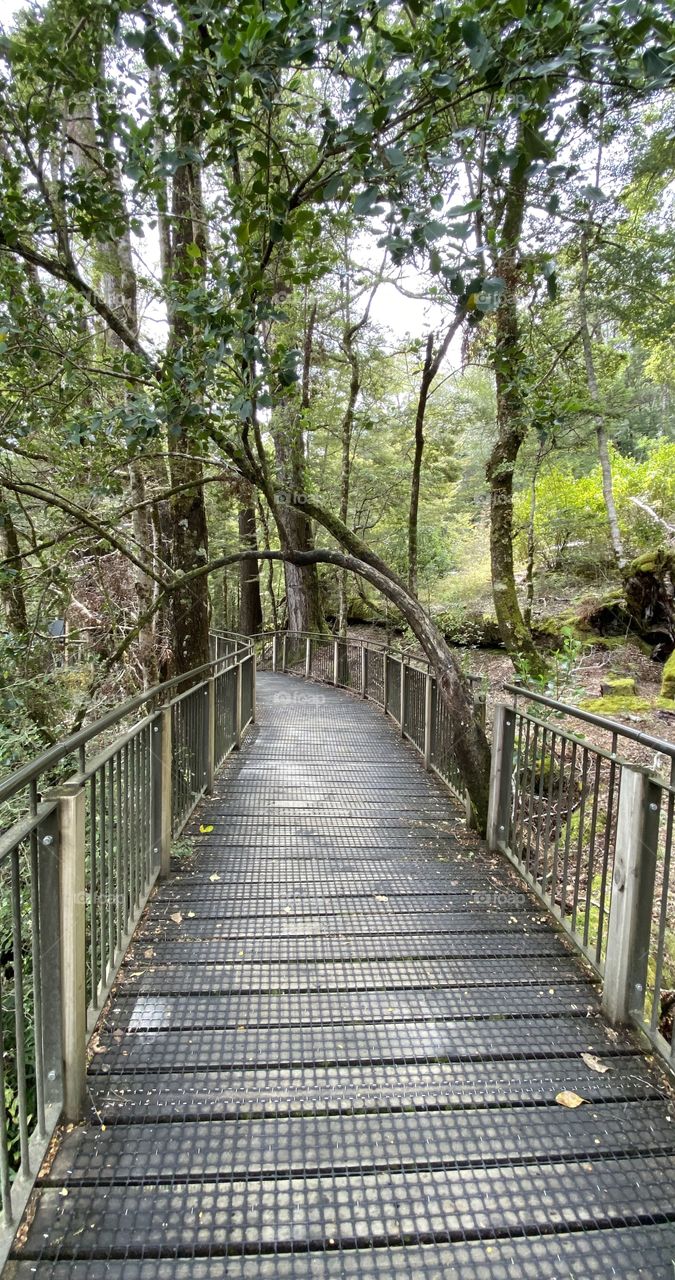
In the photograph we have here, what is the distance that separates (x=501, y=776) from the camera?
3738 millimetres

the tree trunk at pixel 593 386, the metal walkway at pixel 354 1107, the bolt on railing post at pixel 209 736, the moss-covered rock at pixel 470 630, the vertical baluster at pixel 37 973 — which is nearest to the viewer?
the metal walkway at pixel 354 1107

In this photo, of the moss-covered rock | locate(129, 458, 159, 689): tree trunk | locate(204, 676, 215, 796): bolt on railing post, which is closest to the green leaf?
locate(204, 676, 215, 796): bolt on railing post

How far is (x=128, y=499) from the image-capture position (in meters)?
6.30

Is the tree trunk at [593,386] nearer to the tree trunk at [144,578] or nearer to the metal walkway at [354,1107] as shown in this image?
the tree trunk at [144,578]

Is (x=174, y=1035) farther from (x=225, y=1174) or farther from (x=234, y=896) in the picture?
(x=234, y=896)

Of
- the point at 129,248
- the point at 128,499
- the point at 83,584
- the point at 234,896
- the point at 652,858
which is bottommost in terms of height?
the point at 234,896

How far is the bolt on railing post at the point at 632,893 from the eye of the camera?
85.3 inches

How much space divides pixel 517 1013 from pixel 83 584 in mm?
8257

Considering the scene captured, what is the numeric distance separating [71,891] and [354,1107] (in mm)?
1113

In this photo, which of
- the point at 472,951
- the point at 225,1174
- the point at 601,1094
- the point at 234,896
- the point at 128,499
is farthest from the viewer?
the point at 128,499

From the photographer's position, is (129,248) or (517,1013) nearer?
(517,1013)

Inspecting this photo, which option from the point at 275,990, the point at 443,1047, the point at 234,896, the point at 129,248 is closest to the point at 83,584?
the point at 129,248

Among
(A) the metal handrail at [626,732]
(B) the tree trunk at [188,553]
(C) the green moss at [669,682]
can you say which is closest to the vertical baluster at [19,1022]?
(A) the metal handrail at [626,732]

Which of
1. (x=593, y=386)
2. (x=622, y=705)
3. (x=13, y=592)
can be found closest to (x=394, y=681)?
(x=622, y=705)
